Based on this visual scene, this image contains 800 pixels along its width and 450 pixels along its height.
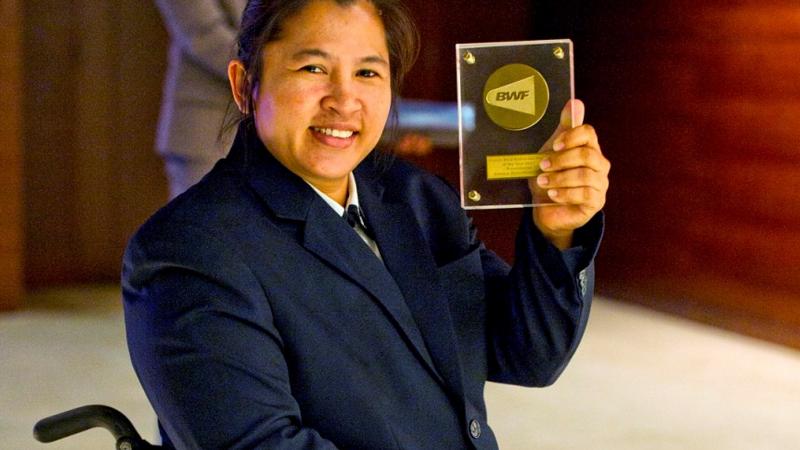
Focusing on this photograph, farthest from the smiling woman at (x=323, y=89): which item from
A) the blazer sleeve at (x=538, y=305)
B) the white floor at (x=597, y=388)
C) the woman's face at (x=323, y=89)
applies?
the white floor at (x=597, y=388)

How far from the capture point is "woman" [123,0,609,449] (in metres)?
1.16

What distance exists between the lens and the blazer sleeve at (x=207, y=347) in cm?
113

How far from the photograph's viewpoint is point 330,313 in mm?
1251

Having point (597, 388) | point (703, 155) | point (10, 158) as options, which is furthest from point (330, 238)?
point (703, 155)

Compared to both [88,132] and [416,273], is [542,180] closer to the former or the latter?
[416,273]

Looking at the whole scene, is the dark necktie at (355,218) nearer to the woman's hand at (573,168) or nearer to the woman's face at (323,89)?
the woman's face at (323,89)

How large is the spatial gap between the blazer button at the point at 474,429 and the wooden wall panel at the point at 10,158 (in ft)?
10.5

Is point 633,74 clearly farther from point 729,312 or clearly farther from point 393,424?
point 393,424

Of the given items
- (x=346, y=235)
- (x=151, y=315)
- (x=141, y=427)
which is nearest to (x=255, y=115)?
(x=346, y=235)

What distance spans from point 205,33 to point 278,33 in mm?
1429

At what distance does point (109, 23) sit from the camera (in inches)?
181

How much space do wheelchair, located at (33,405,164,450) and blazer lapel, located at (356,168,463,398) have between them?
1.08 ft

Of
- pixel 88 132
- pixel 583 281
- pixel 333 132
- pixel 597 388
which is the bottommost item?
pixel 597 388

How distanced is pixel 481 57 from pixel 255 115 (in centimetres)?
27
